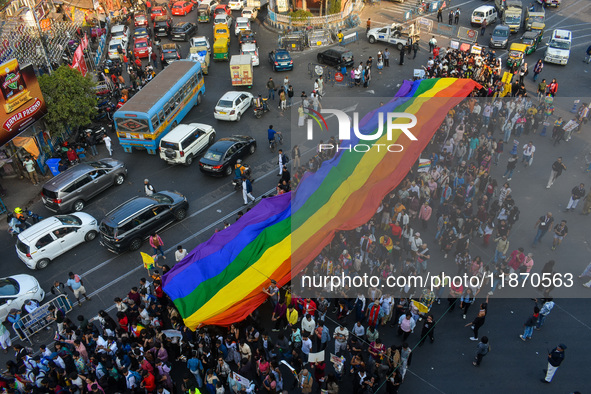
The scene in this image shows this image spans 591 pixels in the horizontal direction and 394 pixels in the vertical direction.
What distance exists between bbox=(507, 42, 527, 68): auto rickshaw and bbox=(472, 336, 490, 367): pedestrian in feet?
76.6

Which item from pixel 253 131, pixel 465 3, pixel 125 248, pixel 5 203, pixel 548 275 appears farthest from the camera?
pixel 465 3

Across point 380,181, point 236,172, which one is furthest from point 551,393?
point 236,172

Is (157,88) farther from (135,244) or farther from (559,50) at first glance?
(559,50)

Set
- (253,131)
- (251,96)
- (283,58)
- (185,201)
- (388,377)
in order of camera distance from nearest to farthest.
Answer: (388,377) < (185,201) < (253,131) < (251,96) < (283,58)

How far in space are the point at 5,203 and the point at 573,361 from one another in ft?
81.0

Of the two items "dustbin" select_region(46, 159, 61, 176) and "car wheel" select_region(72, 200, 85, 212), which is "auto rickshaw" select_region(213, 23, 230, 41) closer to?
"dustbin" select_region(46, 159, 61, 176)

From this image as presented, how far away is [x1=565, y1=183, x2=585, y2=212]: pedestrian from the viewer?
66.8ft

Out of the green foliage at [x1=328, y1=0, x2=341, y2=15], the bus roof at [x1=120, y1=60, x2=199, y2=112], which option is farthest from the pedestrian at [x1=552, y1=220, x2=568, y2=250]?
the green foliage at [x1=328, y1=0, x2=341, y2=15]

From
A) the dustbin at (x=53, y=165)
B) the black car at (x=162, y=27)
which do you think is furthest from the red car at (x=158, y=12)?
the dustbin at (x=53, y=165)

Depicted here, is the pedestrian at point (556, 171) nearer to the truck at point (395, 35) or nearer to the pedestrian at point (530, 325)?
the pedestrian at point (530, 325)

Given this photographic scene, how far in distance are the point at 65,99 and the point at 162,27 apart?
1849 centimetres

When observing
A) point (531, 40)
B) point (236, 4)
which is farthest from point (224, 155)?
point (236, 4)

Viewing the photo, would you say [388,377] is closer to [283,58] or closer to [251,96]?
[251,96]

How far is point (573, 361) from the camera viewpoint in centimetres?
1491
